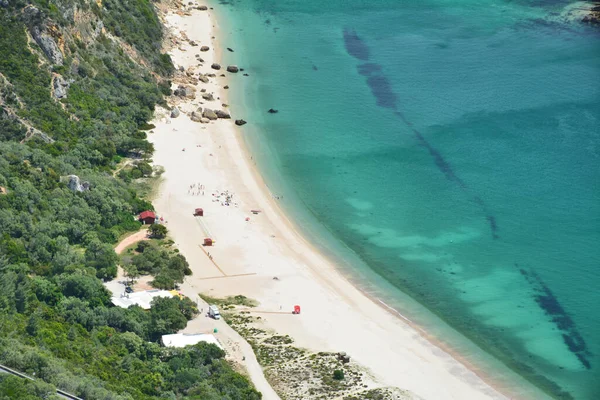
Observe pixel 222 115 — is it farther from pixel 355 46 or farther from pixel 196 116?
pixel 355 46

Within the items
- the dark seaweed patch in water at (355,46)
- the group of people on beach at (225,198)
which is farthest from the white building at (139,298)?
the dark seaweed patch in water at (355,46)

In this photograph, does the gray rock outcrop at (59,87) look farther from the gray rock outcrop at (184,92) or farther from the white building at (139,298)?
the white building at (139,298)

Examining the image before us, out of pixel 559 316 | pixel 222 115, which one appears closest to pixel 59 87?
pixel 222 115

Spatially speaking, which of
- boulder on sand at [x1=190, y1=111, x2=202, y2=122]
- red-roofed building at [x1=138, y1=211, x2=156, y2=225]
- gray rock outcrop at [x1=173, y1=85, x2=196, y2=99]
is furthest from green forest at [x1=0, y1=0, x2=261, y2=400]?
boulder on sand at [x1=190, y1=111, x2=202, y2=122]

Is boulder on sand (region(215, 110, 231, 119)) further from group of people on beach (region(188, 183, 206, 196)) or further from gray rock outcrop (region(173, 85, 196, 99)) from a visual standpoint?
group of people on beach (region(188, 183, 206, 196))

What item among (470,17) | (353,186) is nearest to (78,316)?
(353,186)

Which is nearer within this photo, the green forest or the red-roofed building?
the green forest

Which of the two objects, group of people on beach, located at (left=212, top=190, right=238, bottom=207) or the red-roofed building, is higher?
group of people on beach, located at (left=212, top=190, right=238, bottom=207)

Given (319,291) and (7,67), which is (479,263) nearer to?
(319,291)
